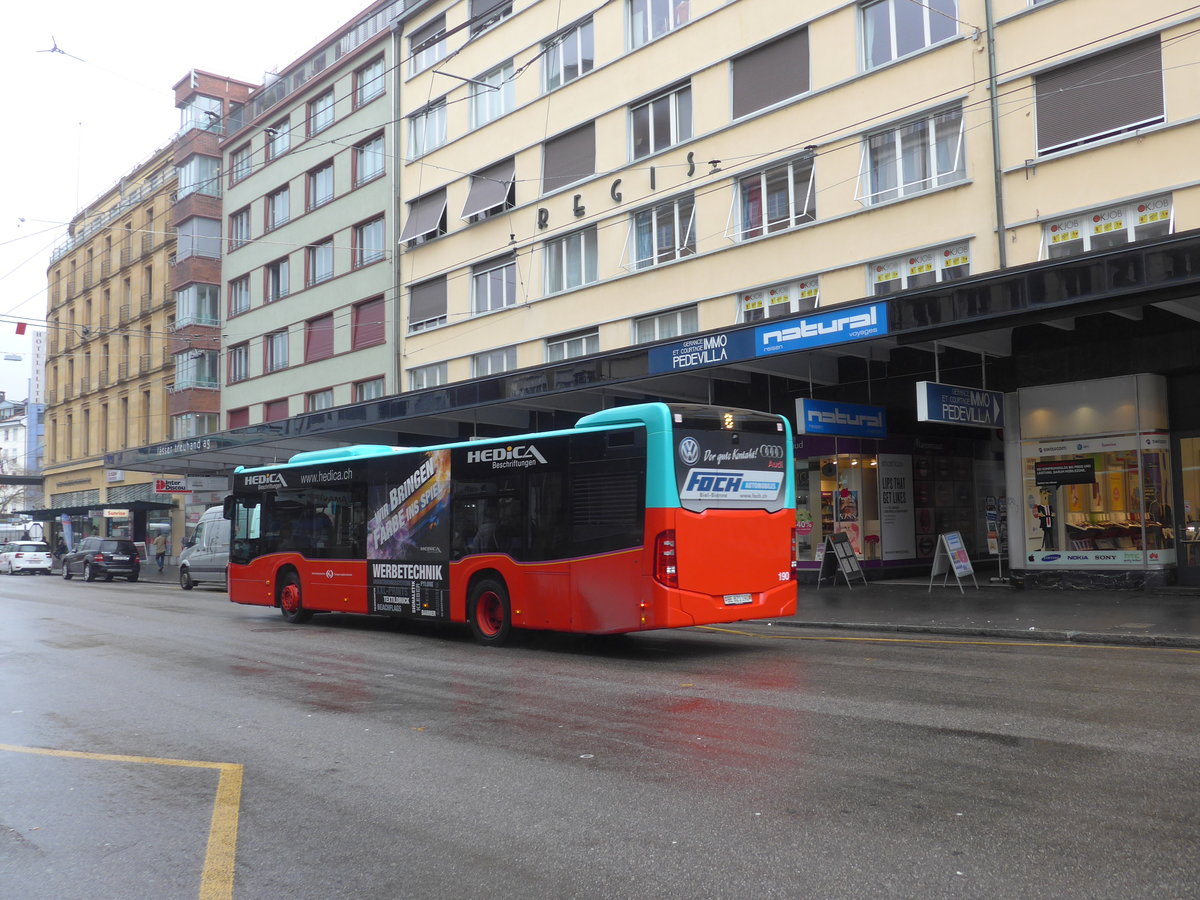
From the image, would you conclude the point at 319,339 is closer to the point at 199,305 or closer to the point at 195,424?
the point at 199,305

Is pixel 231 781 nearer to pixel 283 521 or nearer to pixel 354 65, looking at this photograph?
pixel 283 521

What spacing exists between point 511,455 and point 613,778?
25.2 ft

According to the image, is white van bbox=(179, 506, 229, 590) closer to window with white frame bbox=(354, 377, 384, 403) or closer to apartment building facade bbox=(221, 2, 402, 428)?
apartment building facade bbox=(221, 2, 402, 428)

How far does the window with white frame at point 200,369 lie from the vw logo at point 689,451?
3953 centimetres

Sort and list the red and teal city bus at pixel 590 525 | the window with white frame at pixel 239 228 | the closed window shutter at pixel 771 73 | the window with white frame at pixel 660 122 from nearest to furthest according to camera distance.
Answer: the red and teal city bus at pixel 590 525, the closed window shutter at pixel 771 73, the window with white frame at pixel 660 122, the window with white frame at pixel 239 228

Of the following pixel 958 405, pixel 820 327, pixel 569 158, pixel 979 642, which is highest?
pixel 569 158

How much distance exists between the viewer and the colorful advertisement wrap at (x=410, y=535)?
14578mm

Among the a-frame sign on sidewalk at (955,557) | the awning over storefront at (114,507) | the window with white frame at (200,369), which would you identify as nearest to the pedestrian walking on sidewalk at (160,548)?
the awning over storefront at (114,507)

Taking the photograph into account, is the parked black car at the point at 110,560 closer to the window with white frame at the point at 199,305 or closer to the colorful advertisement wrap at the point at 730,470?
the window with white frame at the point at 199,305

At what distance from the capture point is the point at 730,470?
1229 cm

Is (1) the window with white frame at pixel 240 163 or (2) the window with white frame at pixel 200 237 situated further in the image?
(2) the window with white frame at pixel 200 237

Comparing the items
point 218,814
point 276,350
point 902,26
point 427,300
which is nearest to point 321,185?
point 276,350

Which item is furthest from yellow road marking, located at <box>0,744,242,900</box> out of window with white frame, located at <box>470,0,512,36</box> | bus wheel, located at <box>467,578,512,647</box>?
window with white frame, located at <box>470,0,512,36</box>

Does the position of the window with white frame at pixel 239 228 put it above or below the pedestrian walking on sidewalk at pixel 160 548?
above
